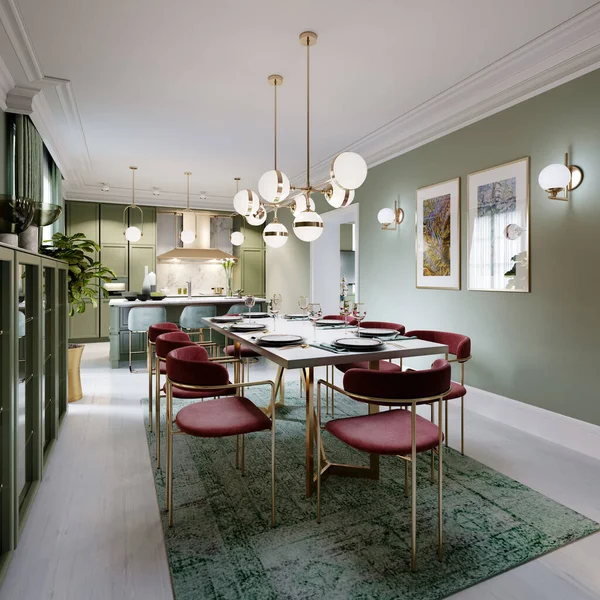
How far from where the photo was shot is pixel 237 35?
9.01ft

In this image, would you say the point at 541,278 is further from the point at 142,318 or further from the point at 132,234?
the point at 132,234

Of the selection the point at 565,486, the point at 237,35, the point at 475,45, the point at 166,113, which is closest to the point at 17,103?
the point at 166,113

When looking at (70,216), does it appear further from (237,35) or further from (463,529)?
(463,529)

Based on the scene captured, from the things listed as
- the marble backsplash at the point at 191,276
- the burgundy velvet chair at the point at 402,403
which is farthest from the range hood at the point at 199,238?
the burgundy velvet chair at the point at 402,403

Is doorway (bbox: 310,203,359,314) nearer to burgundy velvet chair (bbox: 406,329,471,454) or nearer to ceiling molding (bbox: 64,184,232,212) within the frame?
ceiling molding (bbox: 64,184,232,212)

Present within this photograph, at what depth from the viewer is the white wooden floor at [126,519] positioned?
4.98ft

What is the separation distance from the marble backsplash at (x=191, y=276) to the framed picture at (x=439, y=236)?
492 cm

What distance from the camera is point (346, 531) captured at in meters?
1.85

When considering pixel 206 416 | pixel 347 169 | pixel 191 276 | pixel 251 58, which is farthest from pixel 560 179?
pixel 191 276

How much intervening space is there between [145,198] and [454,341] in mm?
6332

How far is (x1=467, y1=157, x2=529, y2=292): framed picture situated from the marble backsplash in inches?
220

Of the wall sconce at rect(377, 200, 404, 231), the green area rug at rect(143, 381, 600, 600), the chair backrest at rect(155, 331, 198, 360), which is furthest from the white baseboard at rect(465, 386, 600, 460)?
the chair backrest at rect(155, 331, 198, 360)

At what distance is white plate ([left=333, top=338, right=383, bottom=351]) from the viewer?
210cm

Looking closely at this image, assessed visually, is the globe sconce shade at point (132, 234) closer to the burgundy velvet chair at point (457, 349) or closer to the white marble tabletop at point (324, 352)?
the white marble tabletop at point (324, 352)
